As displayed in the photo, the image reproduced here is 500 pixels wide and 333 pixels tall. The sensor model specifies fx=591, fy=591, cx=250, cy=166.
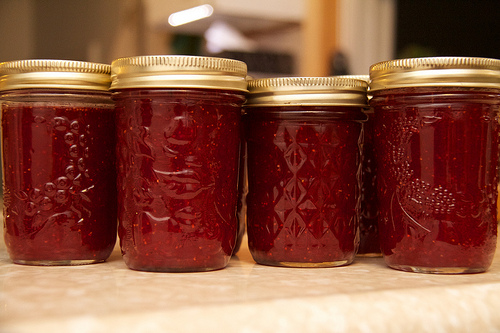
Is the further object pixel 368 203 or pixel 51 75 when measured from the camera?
pixel 368 203

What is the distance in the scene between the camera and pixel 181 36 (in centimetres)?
286

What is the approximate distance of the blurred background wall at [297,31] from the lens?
2.54 m

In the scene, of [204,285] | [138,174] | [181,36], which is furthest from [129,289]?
[181,36]

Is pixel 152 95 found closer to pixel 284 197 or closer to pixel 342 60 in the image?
pixel 284 197

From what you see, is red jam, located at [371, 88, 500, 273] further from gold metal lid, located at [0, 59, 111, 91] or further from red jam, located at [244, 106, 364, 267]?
gold metal lid, located at [0, 59, 111, 91]

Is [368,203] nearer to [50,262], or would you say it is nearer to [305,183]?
[305,183]

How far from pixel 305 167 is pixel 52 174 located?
34 centimetres

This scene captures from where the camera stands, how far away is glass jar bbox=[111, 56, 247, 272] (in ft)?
2.42

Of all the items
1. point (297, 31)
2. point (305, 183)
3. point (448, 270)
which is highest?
point (297, 31)

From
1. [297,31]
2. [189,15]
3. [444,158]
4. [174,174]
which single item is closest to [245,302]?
[174,174]

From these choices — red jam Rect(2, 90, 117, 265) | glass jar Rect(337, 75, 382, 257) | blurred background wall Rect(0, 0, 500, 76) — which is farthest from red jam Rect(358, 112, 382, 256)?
blurred background wall Rect(0, 0, 500, 76)

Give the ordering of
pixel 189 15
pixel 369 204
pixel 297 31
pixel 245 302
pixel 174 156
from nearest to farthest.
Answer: pixel 245 302 < pixel 174 156 < pixel 369 204 < pixel 189 15 < pixel 297 31

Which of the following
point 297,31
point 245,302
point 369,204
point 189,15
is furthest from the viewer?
point 297,31

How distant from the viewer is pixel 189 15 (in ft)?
8.70
